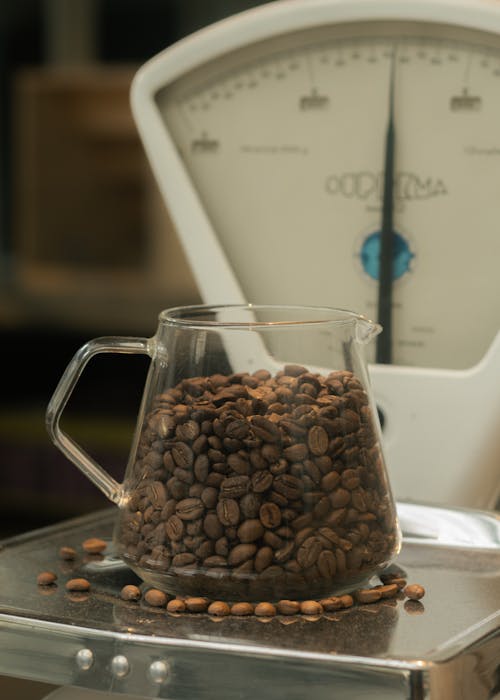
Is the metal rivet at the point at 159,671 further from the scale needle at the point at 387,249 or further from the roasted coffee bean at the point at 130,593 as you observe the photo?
the scale needle at the point at 387,249

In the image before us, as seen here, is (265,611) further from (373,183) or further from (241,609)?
(373,183)

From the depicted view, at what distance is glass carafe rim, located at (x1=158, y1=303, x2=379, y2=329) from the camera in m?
0.56

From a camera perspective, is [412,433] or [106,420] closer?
[412,433]

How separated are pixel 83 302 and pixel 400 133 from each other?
189 centimetres

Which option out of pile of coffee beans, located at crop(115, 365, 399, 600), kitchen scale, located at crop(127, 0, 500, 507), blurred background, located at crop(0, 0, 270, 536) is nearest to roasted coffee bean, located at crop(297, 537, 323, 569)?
pile of coffee beans, located at crop(115, 365, 399, 600)

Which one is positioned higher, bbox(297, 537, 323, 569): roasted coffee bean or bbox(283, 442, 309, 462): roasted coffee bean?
bbox(283, 442, 309, 462): roasted coffee bean

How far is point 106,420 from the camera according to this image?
2.36 m

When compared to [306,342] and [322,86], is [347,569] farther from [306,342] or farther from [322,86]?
[322,86]

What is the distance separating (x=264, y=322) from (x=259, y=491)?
10 cm

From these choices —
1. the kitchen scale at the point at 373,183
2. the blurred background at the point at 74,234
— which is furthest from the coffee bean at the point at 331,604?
the blurred background at the point at 74,234

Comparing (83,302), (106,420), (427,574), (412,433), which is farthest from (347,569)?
(83,302)

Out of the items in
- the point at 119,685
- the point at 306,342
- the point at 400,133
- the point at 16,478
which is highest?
the point at 400,133

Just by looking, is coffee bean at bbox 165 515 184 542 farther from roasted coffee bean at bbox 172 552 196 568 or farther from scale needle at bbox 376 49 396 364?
scale needle at bbox 376 49 396 364

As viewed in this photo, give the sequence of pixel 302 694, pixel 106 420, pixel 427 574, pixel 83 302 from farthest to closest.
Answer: pixel 83 302, pixel 106 420, pixel 427 574, pixel 302 694
